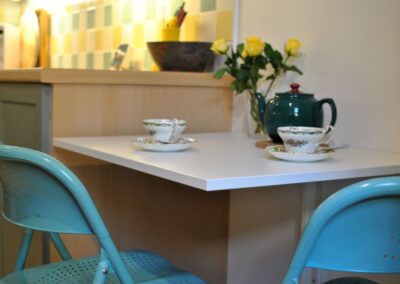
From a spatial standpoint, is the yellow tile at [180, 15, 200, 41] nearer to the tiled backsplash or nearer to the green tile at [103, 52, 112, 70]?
the tiled backsplash

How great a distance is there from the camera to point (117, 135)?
1717 millimetres

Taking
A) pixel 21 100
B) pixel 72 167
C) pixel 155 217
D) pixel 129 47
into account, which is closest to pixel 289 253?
pixel 155 217

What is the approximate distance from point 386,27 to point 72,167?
0.95 m

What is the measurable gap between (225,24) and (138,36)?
65 cm

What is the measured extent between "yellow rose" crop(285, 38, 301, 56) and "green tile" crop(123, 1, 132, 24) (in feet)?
3.86

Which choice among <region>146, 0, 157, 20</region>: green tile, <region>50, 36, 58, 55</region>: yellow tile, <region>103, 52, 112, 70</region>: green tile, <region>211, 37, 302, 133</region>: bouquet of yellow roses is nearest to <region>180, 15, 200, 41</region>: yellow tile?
<region>146, 0, 157, 20</region>: green tile

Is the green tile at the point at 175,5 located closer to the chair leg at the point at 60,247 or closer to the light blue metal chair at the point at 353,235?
the chair leg at the point at 60,247

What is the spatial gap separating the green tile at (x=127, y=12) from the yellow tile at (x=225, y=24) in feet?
2.28

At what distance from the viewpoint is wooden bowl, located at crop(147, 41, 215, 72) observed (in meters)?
1.92

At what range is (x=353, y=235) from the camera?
793 mm

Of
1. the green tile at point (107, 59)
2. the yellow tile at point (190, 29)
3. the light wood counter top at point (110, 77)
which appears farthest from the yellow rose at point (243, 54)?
the green tile at point (107, 59)

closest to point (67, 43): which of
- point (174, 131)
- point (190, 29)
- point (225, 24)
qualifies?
point (190, 29)

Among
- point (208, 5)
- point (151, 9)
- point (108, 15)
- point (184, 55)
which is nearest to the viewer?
point (184, 55)

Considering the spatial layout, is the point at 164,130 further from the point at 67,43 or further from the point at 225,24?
the point at 67,43
